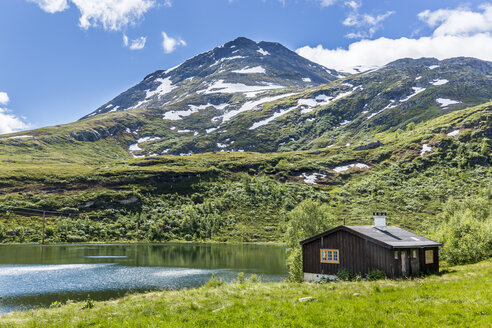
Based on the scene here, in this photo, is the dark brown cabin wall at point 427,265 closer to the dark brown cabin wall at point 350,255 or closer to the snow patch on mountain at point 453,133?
the dark brown cabin wall at point 350,255

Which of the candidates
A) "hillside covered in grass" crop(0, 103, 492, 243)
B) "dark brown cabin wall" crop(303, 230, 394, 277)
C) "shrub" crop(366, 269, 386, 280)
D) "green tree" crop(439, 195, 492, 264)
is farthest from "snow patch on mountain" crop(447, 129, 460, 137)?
"shrub" crop(366, 269, 386, 280)

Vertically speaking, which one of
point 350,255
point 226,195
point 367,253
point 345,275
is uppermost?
point 226,195

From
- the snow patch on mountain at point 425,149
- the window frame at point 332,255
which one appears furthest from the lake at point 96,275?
the snow patch on mountain at point 425,149

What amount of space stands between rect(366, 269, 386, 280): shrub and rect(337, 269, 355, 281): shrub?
5.60 ft

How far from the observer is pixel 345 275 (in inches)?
1270

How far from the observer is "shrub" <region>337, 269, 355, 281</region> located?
3177 centimetres

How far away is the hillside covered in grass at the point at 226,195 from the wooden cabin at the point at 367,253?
94.0 meters

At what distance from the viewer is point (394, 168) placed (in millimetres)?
184375

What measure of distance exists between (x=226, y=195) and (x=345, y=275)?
5643 inches

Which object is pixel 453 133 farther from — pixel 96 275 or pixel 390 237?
pixel 96 275

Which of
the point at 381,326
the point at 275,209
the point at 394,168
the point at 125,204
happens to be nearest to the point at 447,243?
the point at 381,326

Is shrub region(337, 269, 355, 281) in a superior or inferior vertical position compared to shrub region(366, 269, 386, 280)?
inferior

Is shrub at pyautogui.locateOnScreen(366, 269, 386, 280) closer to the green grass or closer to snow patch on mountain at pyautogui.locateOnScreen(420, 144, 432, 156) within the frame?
the green grass

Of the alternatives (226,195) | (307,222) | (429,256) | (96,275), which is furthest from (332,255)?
(226,195)
